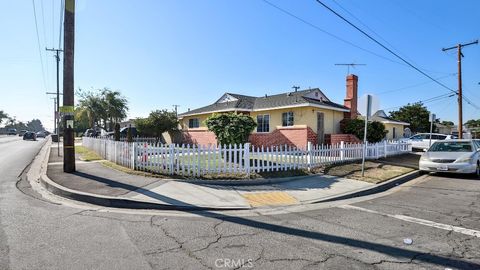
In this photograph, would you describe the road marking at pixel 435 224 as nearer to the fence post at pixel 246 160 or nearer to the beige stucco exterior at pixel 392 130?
the fence post at pixel 246 160

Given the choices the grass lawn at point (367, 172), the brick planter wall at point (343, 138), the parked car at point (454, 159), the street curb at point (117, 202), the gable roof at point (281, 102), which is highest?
the gable roof at point (281, 102)

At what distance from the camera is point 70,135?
1023 centimetres

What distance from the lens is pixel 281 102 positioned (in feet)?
66.1

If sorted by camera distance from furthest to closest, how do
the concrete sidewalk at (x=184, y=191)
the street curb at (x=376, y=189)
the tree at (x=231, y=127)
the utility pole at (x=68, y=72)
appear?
the tree at (x=231, y=127) < the utility pole at (x=68, y=72) < the street curb at (x=376, y=189) < the concrete sidewalk at (x=184, y=191)

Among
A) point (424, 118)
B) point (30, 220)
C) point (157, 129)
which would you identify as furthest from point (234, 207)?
point (424, 118)

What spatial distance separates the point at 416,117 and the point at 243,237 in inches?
2200

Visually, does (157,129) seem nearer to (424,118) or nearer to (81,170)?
(81,170)

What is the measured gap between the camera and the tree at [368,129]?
61.3ft

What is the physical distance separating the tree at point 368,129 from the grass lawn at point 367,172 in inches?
234

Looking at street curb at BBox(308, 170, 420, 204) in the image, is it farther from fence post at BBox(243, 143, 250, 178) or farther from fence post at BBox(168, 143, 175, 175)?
fence post at BBox(168, 143, 175, 175)

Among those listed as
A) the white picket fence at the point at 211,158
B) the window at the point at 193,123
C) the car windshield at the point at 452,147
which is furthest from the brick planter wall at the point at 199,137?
the car windshield at the point at 452,147

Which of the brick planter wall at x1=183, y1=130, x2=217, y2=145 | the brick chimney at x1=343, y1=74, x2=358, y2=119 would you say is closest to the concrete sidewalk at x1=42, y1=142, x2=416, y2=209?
the brick chimney at x1=343, y1=74, x2=358, y2=119

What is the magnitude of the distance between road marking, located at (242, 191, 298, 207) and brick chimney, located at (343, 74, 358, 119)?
1534 cm

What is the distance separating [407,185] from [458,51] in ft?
64.7
